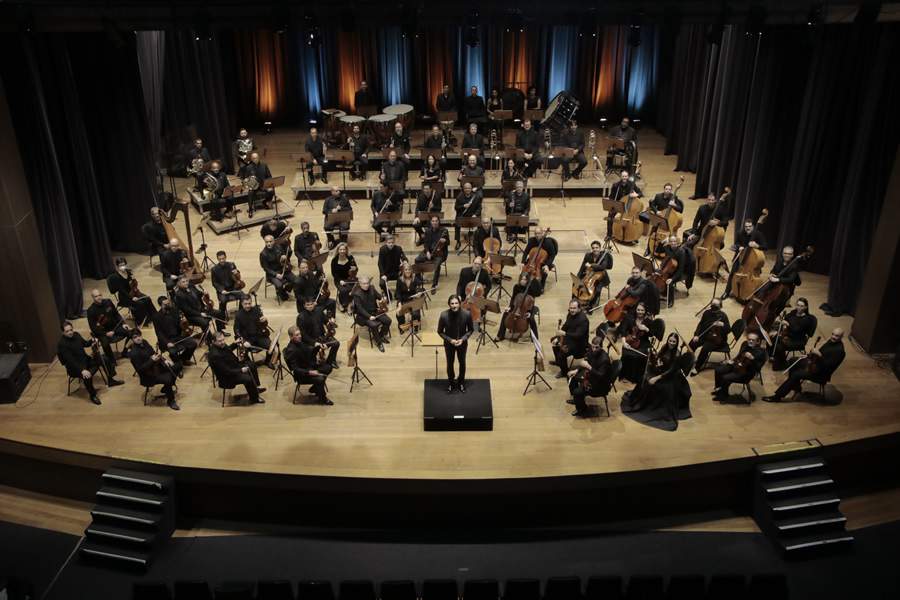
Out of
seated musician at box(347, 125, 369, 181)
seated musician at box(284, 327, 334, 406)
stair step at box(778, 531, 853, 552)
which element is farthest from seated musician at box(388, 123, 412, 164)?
stair step at box(778, 531, 853, 552)

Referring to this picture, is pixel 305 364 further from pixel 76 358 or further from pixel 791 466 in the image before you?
pixel 791 466

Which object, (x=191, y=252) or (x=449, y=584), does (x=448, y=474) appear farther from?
(x=191, y=252)

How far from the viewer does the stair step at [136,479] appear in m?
9.12

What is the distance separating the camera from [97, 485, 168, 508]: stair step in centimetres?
907

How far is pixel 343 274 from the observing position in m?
12.3

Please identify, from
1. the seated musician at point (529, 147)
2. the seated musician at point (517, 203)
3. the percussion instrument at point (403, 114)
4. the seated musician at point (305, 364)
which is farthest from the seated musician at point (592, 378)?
the percussion instrument at point (403, 114)

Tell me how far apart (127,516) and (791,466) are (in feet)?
22.9

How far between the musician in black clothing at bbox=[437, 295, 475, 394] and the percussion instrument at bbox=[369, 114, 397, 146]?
769 centimetres

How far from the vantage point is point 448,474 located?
29.2 ft

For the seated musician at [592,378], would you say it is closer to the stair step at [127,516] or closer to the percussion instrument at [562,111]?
the stair step at [127,516]

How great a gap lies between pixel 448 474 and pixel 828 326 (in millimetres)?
5960

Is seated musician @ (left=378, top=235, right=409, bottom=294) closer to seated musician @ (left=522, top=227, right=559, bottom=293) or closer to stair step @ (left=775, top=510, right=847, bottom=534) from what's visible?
seated musician @ (left=522, top=227, right=559, bottom=293)

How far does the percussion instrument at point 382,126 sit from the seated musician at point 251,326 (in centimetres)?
690

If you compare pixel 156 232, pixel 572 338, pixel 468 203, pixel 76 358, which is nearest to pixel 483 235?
pixel 468 203
